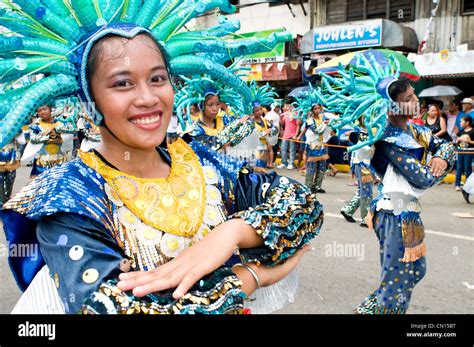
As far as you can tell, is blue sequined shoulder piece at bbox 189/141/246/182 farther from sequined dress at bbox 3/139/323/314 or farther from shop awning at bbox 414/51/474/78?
shop awning at bbox 414/51/474/78

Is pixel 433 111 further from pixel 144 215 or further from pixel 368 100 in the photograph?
pixel 144 215

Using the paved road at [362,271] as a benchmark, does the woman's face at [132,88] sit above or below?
above

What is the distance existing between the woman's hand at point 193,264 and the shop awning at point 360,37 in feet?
45.4

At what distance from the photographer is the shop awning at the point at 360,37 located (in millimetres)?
14067

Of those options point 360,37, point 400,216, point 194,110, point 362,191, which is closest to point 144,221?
point 400,216

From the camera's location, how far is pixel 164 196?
163 centimetres

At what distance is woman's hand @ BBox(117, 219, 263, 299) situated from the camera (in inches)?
47.6

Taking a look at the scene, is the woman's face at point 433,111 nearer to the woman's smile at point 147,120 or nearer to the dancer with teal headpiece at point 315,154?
the dancer with teal headpiece at point 315,154

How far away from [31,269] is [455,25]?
1494 centimetres

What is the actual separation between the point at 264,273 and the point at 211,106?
579 centimetres

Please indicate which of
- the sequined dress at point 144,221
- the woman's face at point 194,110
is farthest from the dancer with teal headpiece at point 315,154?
the sequined dress at point 144,221

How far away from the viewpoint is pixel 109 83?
146cm
